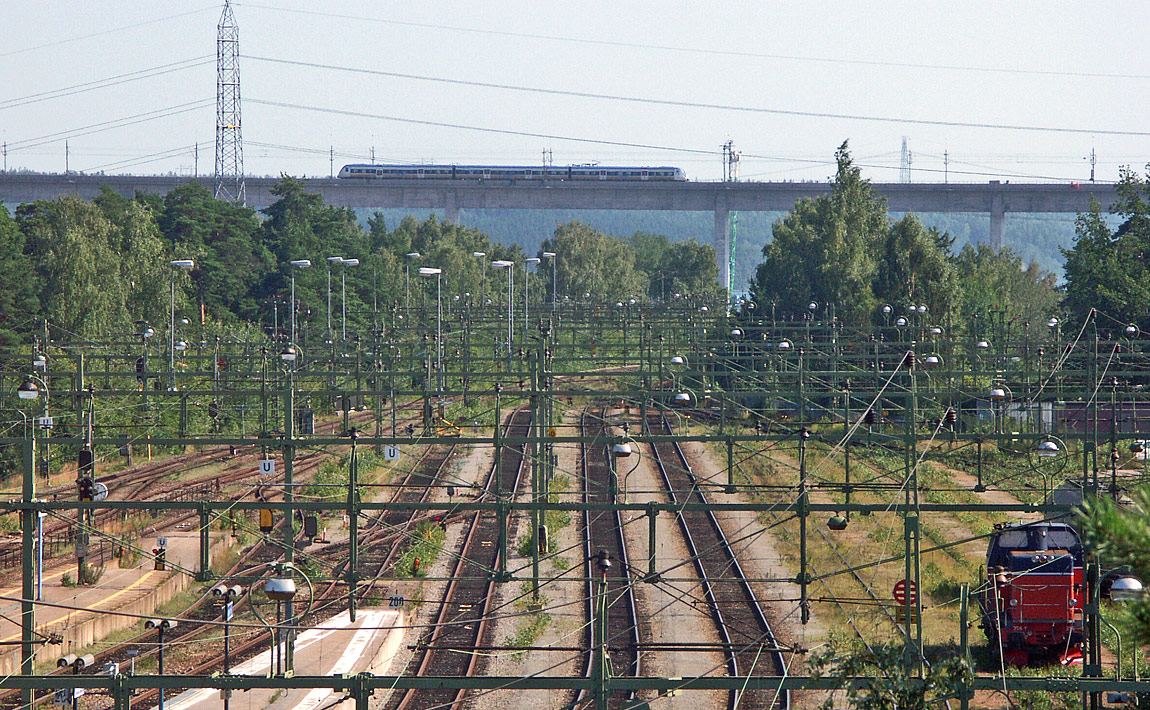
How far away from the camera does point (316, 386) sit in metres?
49.6

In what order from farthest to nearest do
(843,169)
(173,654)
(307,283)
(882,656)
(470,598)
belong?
(307,283) → (843,169) → (470,598) → (173,654) → (882,656)

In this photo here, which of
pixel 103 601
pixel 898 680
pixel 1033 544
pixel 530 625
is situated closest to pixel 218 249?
pixel 103 601

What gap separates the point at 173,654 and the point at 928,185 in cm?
8329

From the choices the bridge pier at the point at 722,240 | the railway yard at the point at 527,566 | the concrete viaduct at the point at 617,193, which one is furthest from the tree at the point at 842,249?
the bridge pier at the point at 722,240

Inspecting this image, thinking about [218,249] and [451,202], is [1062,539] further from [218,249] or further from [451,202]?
[451,202]

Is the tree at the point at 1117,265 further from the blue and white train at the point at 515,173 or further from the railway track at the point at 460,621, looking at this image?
the blue and white train at the point at 515,173

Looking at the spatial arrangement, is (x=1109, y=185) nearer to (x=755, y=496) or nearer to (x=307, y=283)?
(x=307, y=283)

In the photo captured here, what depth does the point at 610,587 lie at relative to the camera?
80.7 feet

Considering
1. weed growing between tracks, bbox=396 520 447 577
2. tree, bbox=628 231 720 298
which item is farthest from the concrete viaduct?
weed growing between tracks, bbox=396 520 447 577

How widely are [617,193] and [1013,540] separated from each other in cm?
7591

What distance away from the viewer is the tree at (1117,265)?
46000 millimetres

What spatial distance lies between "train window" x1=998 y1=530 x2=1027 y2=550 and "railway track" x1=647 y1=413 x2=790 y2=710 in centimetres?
373

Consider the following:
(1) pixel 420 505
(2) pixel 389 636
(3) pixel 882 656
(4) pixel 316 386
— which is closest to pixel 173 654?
(2) pixel 389 636

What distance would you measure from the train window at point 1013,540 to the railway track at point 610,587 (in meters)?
5.68
